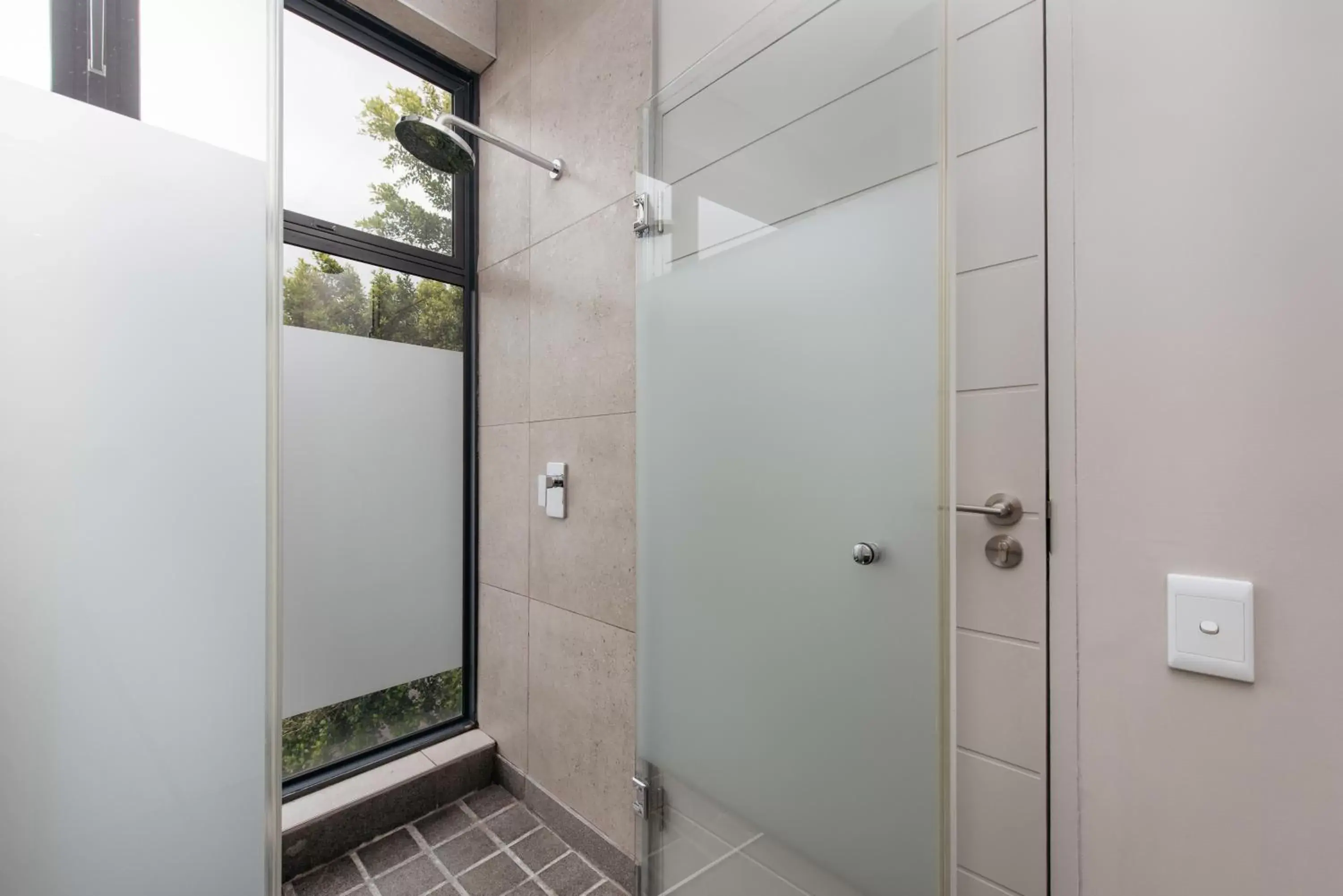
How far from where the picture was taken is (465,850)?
1.48 metres

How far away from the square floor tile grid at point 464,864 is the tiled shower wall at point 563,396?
0.12 m

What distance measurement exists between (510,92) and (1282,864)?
232 cm

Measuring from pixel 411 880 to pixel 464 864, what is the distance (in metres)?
0.12

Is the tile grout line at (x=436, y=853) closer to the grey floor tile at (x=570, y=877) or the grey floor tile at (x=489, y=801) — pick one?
the grey floor tile at (x=489, y=801)

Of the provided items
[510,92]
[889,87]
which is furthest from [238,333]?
[510,92]

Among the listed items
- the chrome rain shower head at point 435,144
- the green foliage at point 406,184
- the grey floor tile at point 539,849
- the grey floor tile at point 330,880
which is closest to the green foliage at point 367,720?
the grey floor tile at point 330,880

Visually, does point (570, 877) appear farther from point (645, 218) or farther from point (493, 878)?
point (645, 218)

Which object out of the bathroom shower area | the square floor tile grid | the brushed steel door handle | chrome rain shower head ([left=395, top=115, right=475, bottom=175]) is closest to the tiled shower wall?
the bathroom shower area

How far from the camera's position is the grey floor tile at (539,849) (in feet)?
4.72

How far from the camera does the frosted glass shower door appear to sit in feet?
2.60

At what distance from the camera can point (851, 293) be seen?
85 centimetres

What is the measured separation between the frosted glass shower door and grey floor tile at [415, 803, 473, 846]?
655 mm

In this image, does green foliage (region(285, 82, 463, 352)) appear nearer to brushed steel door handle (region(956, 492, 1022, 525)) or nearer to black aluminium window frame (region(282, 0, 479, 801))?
black aluminium window frame (region(282, 0, 479, 801))

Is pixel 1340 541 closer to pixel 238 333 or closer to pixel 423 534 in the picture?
pixel 238 333
